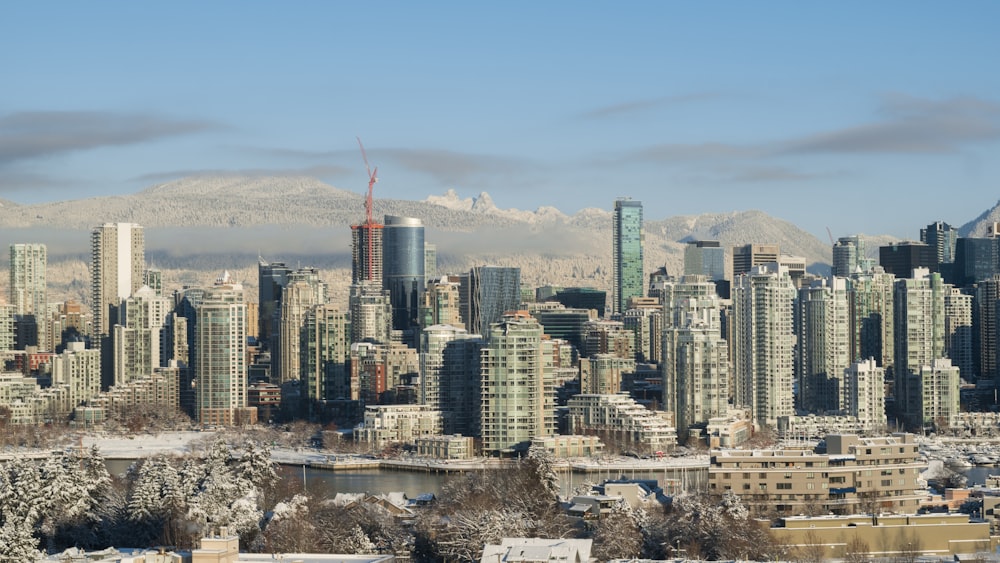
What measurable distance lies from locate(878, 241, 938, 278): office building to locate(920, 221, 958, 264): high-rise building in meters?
0.71

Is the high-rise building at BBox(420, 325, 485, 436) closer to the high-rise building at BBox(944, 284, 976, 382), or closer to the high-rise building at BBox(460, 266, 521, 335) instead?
the high-rise building at BBox(460, 266, 521, 335)

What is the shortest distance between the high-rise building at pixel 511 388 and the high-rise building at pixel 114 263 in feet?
122

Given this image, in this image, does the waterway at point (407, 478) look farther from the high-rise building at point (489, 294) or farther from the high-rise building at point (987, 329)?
the high-rise building at point (489, 294)

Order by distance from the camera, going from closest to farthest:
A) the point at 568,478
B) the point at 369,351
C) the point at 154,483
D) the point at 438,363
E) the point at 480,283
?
the point at 154,483 < the point at 568,478 < the point at 438,363 < the point at 369,351 < the point at 480,283

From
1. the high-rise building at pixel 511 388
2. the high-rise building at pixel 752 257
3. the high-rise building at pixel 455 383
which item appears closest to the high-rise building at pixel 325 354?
the high-rise building at pixel 455 383

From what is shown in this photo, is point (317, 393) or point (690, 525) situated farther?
point (317, 393)

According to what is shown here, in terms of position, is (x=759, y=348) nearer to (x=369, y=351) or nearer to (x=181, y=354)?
(x=369, y=351)

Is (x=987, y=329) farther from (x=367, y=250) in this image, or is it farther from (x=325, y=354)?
(x=367, y=250)

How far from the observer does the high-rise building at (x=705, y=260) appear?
10662cm

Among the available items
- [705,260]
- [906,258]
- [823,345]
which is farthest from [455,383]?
[705,260]

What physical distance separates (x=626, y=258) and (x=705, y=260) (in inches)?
316

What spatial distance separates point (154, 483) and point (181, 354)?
4532 centimetres

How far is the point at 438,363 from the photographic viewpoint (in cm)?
5606

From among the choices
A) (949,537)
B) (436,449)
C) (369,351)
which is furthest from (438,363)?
(949,537)
